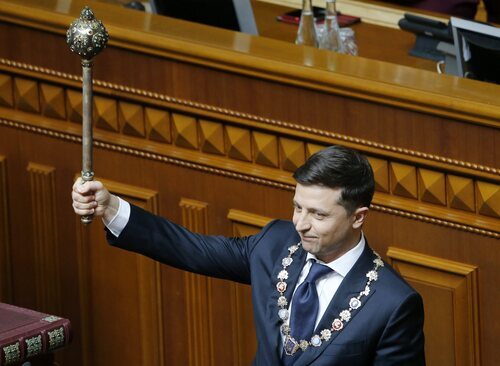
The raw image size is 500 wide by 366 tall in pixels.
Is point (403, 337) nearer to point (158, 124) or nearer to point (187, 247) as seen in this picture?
point (187, 247)

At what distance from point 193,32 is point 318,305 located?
1.15 meters

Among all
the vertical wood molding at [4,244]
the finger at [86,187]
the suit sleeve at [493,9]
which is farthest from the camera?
the suit sleeve at [493,9]

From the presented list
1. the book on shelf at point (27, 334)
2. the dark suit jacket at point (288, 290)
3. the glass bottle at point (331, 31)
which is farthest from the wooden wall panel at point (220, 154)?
the glass bottle at point (331, 31)

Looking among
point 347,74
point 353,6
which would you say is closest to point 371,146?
point 347,74

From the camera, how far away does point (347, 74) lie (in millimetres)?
3574

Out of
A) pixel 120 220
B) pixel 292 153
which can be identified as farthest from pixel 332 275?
pixel 292 153

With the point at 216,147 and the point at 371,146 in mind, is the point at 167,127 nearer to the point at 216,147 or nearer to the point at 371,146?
the point at 216,147

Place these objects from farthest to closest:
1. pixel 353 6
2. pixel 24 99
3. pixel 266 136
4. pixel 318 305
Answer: pixel 353 6
pixel 24 99
pixel 266 136
pixel 318 305

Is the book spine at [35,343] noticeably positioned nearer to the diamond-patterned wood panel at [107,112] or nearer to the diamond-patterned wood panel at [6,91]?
the diamond-patterned wood panel at [107,112]

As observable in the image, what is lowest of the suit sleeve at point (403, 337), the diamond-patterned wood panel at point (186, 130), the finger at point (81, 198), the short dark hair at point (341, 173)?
the suit sleeve at point (403, 337)

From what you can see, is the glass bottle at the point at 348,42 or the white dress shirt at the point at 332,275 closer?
the white dress shirt at the point at 332,275

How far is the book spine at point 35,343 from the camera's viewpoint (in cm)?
347

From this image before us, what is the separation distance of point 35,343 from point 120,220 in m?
0.56

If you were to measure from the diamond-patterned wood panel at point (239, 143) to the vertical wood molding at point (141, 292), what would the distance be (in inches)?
10.1
